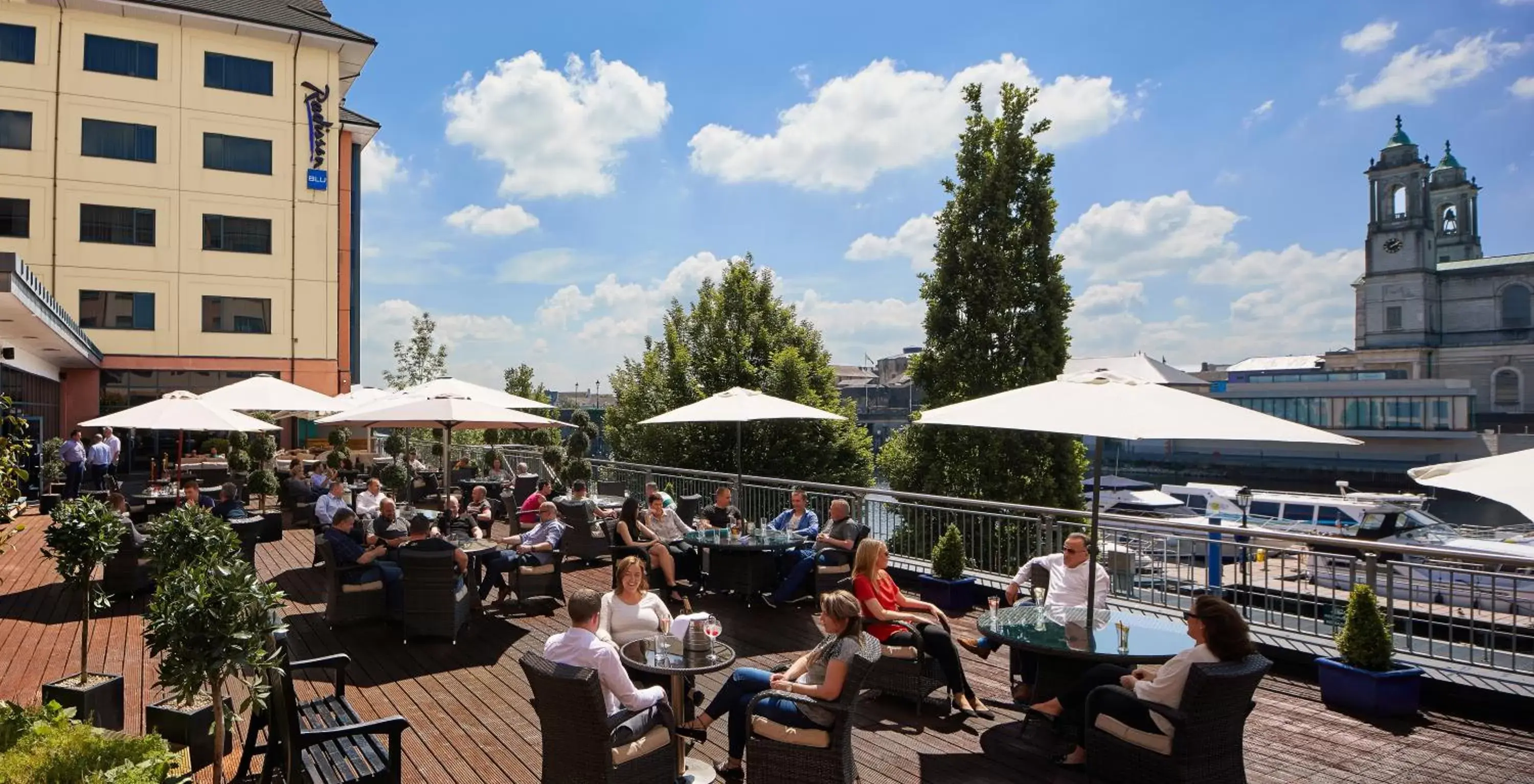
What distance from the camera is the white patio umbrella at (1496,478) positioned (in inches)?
149

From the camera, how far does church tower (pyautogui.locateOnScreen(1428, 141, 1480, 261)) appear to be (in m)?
109

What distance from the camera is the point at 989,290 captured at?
1730cm

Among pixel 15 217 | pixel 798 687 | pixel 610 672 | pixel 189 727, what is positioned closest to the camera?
pixel 610 672

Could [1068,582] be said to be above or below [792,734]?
above

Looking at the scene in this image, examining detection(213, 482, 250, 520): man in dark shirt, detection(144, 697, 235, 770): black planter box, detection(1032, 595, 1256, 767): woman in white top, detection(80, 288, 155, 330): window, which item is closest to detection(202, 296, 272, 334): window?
detection(80, 288, 155, 330): window

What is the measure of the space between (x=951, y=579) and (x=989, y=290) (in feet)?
31.9

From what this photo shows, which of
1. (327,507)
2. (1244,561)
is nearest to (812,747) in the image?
(1244,561)

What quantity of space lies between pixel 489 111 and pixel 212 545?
12819 millimetres

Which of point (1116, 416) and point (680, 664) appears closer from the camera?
Result: point (680, 664)

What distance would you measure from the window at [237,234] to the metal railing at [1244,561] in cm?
2242

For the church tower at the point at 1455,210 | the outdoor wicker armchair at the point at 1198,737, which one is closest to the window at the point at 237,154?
the outdoor wicker armchair at the point at 1198,737

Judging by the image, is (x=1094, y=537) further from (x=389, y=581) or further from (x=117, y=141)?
(x=117, y=141)

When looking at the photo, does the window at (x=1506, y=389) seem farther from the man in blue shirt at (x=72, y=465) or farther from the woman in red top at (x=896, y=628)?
the man in blue shirt at (x=72, y=465)

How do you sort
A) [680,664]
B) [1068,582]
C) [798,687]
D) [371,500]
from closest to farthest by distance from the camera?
[798,687], [680,664], [1068,582], [371,500]
